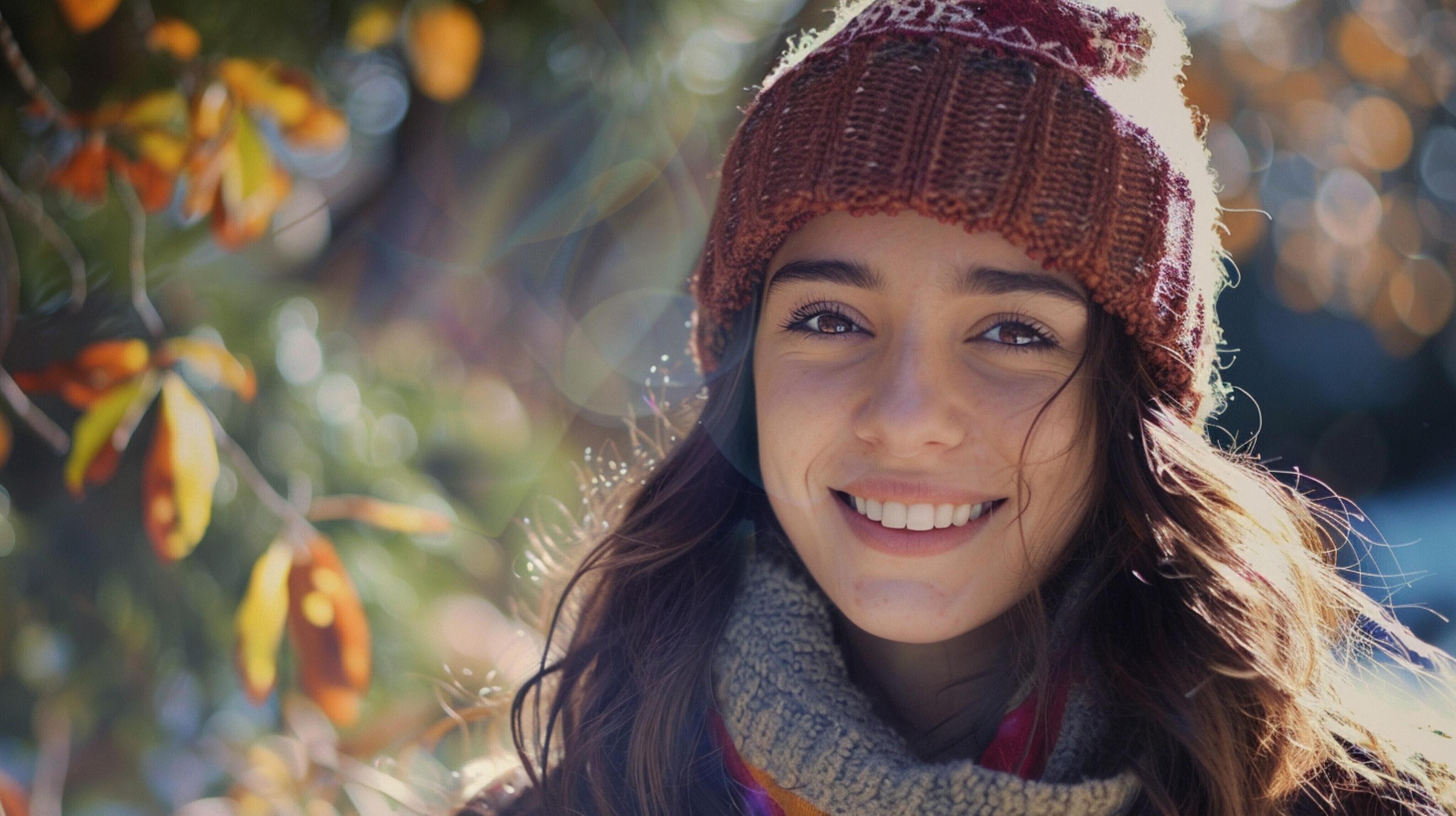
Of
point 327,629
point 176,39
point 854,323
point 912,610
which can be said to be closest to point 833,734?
point 912,610

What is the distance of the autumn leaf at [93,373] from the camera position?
1905 mm

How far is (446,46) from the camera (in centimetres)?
221

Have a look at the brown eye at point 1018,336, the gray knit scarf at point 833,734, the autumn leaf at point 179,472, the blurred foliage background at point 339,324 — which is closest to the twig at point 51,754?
the blurred foliage background at point 339,324

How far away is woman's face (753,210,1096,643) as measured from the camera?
150cm

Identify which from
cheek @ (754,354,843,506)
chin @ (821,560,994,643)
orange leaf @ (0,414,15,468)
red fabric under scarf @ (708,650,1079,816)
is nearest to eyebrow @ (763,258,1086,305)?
cheek @ (754,354,843,506)

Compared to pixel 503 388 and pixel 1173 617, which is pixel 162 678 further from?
pixel 1173 617

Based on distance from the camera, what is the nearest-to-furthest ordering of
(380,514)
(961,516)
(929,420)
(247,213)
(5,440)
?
(929,420), (961,516), (247,213), (5,440), (380,514)

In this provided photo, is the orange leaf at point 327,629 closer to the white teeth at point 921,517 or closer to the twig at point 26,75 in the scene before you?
the twig at point 26,75

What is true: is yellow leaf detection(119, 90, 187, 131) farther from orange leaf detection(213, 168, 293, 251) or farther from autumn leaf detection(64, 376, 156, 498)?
autumn leaf detection(64, 376, 156, 498)

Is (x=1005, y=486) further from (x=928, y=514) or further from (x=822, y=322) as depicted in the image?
(x=822, y=322)

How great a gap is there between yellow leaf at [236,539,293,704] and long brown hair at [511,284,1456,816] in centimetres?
53

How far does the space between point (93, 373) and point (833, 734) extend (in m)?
1.45

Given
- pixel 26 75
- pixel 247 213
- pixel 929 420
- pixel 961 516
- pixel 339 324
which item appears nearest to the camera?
pixel 929 420

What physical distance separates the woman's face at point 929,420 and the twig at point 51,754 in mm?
1613
